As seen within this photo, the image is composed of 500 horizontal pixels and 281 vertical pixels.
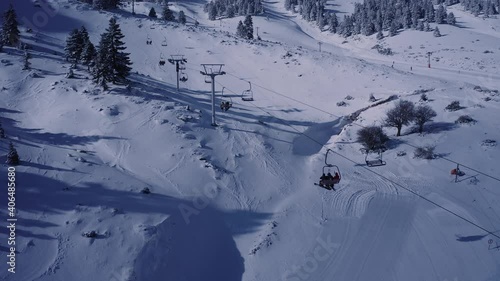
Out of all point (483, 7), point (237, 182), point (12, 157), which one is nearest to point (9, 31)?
point (12, 157)

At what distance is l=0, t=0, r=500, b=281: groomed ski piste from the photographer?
22.3 meters

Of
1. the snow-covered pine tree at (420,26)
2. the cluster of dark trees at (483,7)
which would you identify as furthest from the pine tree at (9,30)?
the cluster of dark trees at (483,7)

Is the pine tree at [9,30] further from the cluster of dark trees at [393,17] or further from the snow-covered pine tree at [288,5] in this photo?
the snow-covered pine tree at [288,5]

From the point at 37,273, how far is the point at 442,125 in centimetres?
3896

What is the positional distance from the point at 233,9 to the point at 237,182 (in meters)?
121

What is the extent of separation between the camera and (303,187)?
103 ft

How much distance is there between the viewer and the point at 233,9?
140 metres

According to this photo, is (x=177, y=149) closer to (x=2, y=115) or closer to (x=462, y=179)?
(x=2, y=115)

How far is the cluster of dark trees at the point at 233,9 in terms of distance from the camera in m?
138

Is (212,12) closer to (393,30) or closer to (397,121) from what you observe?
(393,30)

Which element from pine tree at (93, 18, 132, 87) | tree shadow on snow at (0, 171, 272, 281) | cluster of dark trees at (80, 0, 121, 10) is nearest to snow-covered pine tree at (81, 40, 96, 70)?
pine tree at (93, 18, 132, 87)

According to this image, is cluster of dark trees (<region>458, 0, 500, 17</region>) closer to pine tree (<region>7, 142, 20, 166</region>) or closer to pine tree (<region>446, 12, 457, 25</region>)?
pine tree (<region>446, 12, 457, 25</region>)

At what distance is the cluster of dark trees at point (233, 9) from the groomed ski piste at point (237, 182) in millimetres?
88402

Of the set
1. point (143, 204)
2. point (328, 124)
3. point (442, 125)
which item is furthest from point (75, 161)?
point (442, 125)
